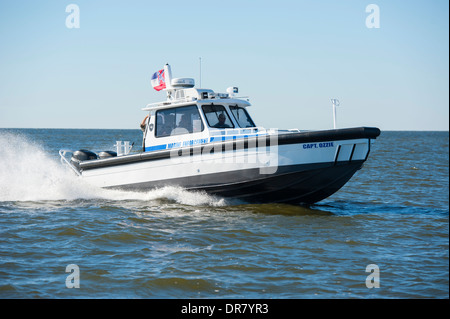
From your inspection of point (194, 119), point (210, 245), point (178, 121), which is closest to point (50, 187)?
point (178, 121)

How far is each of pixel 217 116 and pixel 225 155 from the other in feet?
4.20

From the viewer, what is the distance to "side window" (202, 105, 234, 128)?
33.1ft

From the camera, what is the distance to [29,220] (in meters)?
8.96

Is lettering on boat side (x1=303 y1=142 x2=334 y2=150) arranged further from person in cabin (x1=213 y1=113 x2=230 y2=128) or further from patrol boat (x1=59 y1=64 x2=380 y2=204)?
person in cabin (x1=213 y1=113 x2=230 y2=128)

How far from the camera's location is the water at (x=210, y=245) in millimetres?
5500

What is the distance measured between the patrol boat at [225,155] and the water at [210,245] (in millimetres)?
336

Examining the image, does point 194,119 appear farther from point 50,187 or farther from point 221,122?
point 50,187

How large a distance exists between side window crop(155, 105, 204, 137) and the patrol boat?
0.07 ft

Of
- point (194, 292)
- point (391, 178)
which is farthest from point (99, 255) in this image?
A: point (391, 178)

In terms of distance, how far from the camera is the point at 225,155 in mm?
9234

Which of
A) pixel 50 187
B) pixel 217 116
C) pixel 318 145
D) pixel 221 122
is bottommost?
pixel 50 187

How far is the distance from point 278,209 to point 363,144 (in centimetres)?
204

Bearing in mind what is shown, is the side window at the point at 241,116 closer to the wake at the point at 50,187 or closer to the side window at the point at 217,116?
the side window at the point at 217,116

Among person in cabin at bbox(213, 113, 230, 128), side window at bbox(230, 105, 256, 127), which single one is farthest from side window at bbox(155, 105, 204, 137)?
side window at bbox(230, 105, 256, 127)
